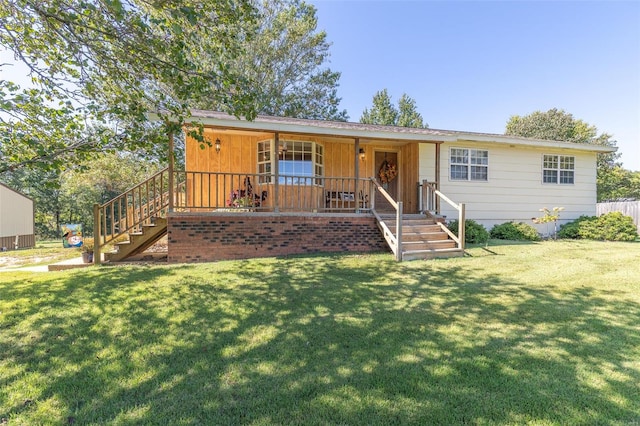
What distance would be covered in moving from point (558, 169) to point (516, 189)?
2.07m

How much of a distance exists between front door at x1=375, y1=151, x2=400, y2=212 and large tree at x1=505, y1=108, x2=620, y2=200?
87.4 feet

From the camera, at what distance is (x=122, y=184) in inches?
803

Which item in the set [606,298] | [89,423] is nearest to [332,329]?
[89,423]

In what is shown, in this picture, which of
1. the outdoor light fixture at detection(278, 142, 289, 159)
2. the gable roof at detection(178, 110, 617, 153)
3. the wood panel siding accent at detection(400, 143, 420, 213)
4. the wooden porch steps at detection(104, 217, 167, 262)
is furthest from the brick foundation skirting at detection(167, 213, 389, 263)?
the wood panel siding accent at detection(400, 143, 420, 213)

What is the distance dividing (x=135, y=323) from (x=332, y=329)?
2253mm

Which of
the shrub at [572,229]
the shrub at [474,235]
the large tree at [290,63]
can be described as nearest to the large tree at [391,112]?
the large tree at [290,63]

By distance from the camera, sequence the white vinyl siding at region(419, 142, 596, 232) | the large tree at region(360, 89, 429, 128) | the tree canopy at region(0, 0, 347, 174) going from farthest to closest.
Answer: the large tree at region(360, 89, 429, 128) → the white vinyl siding at region(419, 142, 596, 232) → the tree canopy at region(0, 0, 347, 174)

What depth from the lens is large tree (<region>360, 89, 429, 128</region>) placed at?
1112 inches

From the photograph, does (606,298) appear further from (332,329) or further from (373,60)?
(373,60)

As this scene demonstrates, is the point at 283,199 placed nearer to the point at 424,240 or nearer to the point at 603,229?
the point at 424,240

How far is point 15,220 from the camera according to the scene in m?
20.0

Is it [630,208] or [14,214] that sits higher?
[630,208]

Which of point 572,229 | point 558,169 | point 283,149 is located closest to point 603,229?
point 572,229

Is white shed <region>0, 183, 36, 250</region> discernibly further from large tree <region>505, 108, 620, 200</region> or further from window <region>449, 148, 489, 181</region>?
large tree <region>505, 108, 620, 200</region>
